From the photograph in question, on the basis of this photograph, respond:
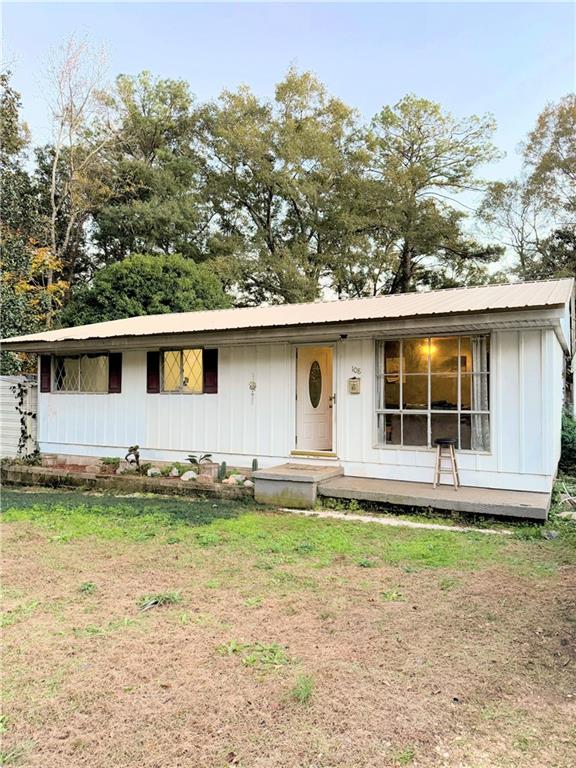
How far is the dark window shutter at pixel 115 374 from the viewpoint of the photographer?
31.0 feet

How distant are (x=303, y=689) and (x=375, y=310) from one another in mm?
5946

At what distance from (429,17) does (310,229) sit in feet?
37.2

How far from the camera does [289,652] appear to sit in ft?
9.25

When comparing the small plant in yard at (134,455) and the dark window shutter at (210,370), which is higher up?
the dark window shutter at (210,370)

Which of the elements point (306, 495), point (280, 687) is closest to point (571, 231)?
point (306, 495)

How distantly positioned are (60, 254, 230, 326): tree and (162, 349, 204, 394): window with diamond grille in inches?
269

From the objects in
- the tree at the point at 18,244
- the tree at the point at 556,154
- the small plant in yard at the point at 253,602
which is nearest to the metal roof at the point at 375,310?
the small plant in yard at the point at 253,602

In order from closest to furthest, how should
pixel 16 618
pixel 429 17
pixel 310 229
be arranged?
pixel 16 618
pixel 429 17
pixel 310 229

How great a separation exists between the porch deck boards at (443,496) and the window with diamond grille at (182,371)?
10.2 ft

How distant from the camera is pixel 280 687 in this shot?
246 cm

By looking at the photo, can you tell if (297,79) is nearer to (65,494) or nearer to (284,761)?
(65,494)

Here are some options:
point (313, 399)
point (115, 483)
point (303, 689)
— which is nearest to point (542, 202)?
point (313, 399)

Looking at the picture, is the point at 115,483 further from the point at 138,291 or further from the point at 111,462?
the point at 138,291

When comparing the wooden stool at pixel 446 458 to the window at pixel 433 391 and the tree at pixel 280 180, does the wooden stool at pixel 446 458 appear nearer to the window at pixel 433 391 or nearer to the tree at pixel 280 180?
the window at pixel 433 391
